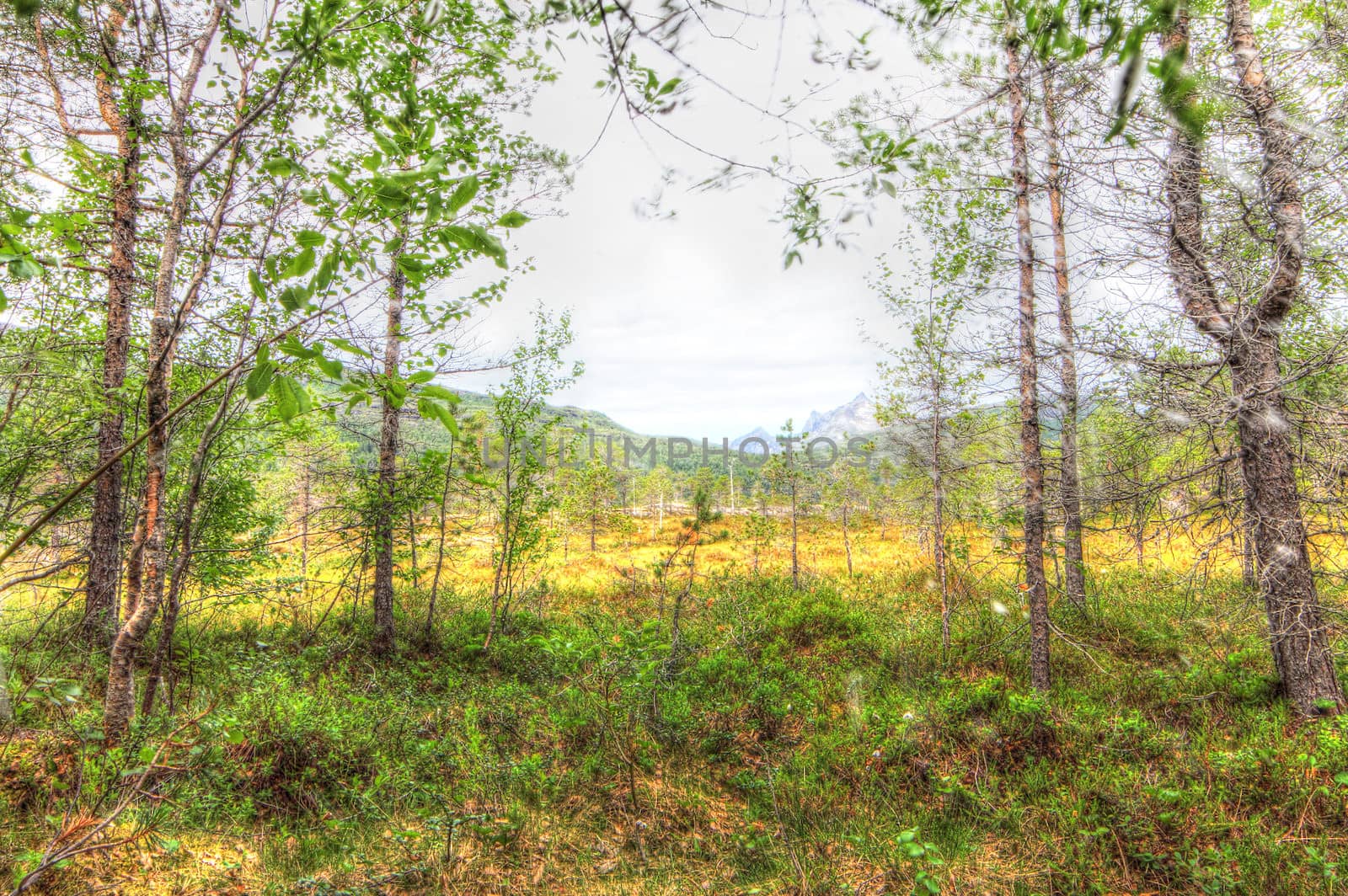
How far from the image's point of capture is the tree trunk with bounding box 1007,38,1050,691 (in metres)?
6.00

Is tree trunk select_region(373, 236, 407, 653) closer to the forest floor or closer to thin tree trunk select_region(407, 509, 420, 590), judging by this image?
thin tree trunk select_region(407, 509, 420, 590)

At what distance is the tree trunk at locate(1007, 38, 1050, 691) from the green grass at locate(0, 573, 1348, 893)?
67 centimetres

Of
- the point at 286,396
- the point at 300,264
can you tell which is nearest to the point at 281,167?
the point at 300,264

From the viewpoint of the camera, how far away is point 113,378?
201 inches

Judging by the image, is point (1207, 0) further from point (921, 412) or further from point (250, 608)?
point (250, 608)

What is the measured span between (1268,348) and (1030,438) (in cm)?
205

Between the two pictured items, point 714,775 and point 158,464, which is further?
point 714,775

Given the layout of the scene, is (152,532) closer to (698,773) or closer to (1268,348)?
(698,773)

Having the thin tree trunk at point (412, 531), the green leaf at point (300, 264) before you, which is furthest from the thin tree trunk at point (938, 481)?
the green leaf at point (300, 264)

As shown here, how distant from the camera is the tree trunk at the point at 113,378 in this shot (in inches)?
150

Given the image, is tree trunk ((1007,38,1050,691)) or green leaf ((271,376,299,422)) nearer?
green leaf ((271,376,299,422))

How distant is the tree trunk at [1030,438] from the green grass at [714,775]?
26.4 inches

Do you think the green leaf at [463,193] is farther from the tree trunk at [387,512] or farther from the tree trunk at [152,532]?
the tree trunk at [387,512]

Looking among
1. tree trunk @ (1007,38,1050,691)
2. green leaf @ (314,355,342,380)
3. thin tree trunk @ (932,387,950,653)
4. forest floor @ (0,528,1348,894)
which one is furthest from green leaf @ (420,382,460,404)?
thin tree trunk @ (932,387,950,653)
